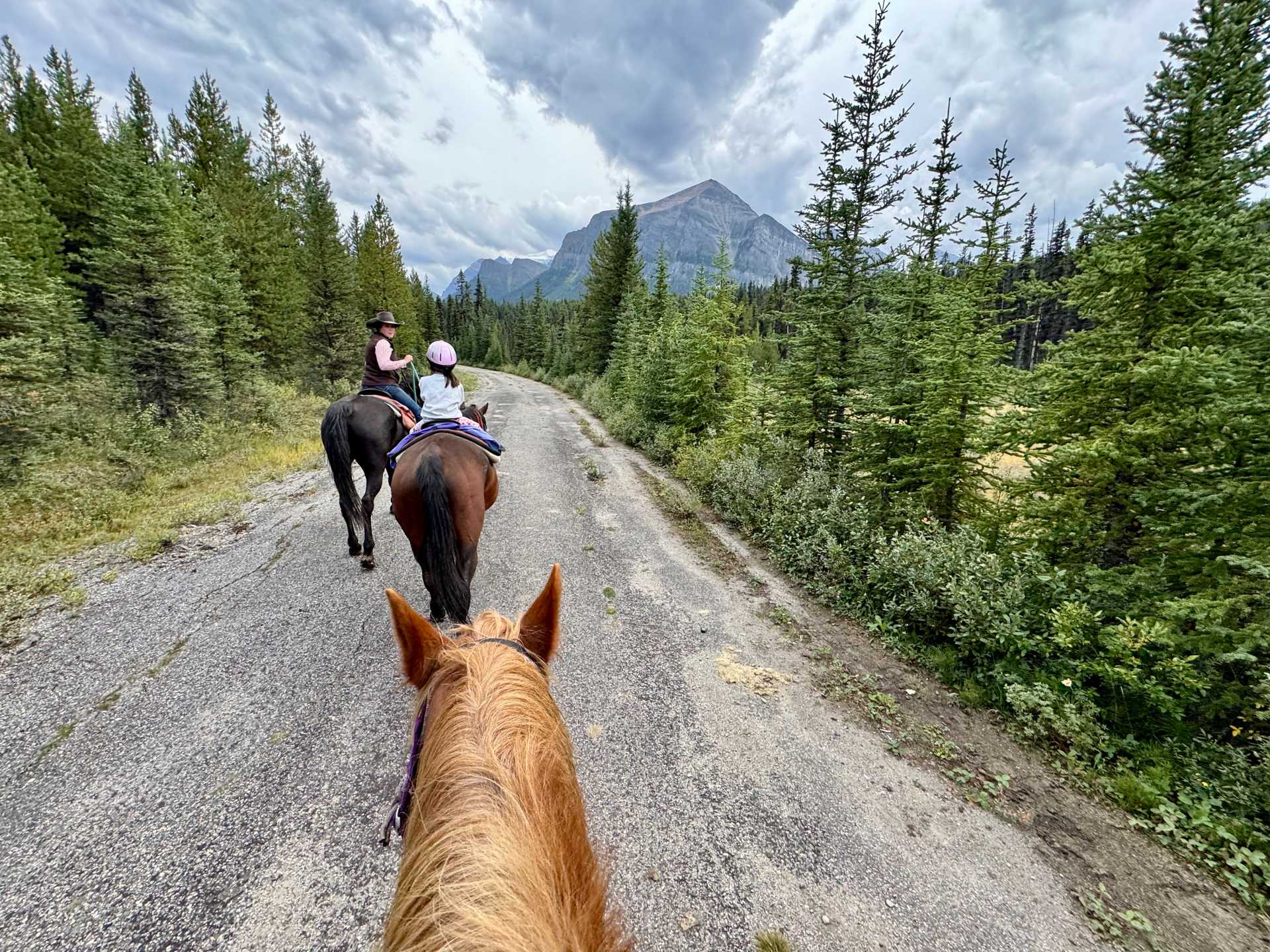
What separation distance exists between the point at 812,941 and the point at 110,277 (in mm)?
15341

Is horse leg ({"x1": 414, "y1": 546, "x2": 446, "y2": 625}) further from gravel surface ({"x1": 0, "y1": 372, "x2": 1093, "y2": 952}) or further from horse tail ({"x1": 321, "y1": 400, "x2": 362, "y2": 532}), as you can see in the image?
horse tail ({"x1": 321, "y1": 400, "x2": 362, "y2": 532})

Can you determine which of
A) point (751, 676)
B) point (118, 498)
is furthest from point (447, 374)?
point (118, 498)

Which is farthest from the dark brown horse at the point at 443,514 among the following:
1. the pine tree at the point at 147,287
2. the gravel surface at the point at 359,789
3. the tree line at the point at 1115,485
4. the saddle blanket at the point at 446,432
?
the pine tree at the point at 147,287

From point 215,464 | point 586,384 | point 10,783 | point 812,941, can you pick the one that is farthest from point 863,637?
point 586,384

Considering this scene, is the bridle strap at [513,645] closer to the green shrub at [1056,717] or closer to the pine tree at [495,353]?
the green shrub at [1056,717]

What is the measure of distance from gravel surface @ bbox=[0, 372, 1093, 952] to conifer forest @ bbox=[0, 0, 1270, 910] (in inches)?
53.0

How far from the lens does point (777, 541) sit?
668cm

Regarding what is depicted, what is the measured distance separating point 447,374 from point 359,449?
185 centimetres

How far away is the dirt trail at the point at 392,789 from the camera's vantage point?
7.20ft

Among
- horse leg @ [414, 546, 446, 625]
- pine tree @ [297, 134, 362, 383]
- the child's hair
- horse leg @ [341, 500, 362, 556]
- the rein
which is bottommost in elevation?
horse leg @ [341, 500, 362, 556]

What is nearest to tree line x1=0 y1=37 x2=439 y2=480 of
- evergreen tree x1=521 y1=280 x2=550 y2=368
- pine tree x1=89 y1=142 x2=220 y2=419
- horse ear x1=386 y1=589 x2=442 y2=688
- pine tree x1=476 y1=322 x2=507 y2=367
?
pine tree x1=89 y1=142 x2=220 y2=419

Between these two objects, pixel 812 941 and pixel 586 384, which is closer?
pixel 812 941

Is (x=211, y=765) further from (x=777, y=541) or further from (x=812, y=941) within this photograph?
(x=777, y=541)

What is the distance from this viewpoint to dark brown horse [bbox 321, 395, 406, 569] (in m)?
5.43
